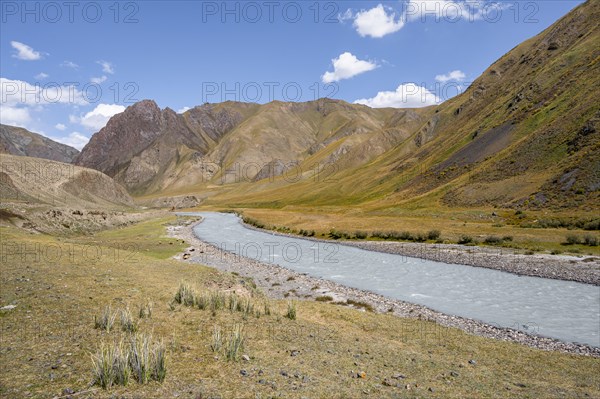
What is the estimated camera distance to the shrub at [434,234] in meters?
61.2

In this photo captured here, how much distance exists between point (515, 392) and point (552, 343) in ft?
39.1

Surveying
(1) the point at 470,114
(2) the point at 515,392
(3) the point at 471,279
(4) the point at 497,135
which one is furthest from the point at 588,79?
(2) the point at 515,392

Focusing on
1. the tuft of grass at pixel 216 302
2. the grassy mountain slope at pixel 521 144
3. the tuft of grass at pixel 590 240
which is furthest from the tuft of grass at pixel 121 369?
the grassy mountain slope at pixel 521 144

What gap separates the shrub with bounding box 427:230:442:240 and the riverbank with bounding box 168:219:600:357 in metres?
30.7

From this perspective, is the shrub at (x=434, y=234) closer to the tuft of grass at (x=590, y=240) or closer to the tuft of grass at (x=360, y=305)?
the tuft of grass at (x=590, y=240)

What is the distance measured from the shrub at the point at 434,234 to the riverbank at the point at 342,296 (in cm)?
3069

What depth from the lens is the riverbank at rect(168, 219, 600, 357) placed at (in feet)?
68.2

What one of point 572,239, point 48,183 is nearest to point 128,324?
point 572,239

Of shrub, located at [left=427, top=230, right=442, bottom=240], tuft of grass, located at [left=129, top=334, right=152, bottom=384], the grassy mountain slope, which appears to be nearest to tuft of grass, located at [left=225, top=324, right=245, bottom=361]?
tuft of grass, located at [left=129, top=334, right=152, bottom=384]

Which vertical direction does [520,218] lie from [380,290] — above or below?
above

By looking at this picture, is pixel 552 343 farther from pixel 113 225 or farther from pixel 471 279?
pixel 113 225

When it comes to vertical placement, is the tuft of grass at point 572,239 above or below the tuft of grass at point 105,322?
below

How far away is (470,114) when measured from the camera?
499 feet

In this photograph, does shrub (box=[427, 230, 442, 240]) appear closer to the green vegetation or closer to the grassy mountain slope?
the grassy mountain slope
